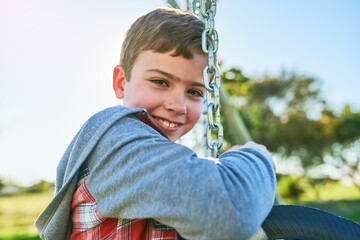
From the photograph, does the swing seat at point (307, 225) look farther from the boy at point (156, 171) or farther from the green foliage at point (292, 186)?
the green foliage at point (292, 186)

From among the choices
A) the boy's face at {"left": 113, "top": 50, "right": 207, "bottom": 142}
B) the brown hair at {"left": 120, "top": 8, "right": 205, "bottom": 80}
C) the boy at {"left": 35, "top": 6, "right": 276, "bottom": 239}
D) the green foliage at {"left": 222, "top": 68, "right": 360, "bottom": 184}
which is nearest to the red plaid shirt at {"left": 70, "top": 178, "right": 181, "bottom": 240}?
the boy at {"left": 35, "top": 6, "right": 276, "bottom": 239}

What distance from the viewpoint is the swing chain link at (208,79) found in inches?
46.1

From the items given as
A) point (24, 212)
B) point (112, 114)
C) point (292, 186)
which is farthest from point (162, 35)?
point (292, 186)

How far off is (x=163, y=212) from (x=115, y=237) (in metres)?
0.29

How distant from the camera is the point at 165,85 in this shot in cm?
141

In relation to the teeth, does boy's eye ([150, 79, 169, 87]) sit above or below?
above

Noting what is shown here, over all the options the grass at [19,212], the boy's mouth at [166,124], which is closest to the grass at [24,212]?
the grass at [19,212]

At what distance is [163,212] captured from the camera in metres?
0.86

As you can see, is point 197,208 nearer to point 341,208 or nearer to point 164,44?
point 164,44

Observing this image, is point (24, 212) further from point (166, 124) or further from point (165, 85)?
point (165, 85)

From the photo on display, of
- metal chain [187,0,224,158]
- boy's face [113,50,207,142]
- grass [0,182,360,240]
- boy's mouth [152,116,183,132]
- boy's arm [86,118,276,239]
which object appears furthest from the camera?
grass [0,182,360,240]

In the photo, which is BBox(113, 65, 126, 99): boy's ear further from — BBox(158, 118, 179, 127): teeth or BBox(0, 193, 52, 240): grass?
BBox(0, 193, 52, 240): grass

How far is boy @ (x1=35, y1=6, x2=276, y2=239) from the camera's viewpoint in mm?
856

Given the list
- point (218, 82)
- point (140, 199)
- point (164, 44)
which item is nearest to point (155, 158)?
point (140, 199)
